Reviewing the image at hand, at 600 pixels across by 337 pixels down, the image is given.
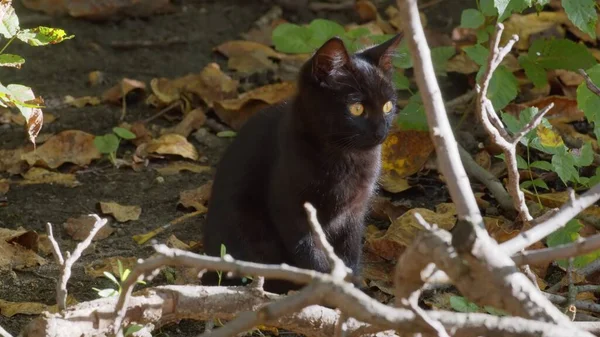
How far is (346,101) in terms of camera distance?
319 cm

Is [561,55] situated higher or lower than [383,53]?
lower

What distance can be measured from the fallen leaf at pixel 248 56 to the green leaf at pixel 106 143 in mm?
985

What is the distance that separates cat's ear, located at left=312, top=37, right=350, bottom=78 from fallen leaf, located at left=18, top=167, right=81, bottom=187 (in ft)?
4.61

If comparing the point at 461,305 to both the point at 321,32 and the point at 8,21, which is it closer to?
the point at 8,21

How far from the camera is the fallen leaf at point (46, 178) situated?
158 inches

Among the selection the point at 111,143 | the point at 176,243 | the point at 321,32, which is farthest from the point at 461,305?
the point at 111,143

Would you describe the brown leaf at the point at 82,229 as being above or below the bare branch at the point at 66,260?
below

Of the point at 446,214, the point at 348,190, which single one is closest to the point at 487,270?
the point at 348,190

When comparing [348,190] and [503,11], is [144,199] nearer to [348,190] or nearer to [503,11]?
[348,190]

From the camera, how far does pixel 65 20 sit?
17.2 ft

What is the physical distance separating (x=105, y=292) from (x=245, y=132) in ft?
4.37

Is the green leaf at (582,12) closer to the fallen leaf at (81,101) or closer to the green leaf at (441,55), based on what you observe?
the green leaf at (441,55)

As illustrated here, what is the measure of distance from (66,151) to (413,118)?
63.0 inches

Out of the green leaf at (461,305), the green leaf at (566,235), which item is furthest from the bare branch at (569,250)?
the green leaf at (566,235)
